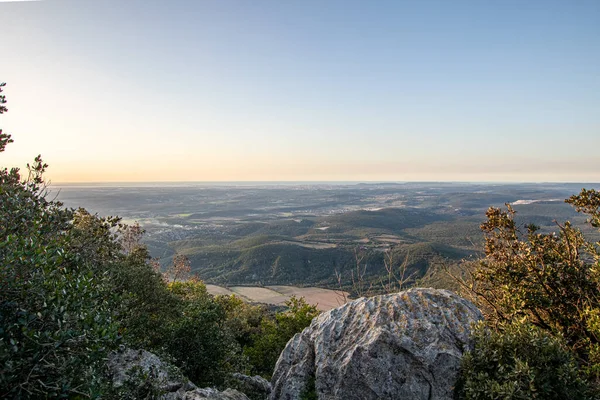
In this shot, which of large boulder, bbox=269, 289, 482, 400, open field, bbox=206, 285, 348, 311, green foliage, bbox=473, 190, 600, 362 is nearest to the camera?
large boulder, bbox=269, 289, 482, 400

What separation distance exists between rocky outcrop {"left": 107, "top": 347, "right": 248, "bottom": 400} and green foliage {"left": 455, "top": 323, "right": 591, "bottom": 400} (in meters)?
8.16

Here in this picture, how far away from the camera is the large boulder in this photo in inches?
405

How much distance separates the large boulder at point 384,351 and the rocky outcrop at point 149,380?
2770 mm

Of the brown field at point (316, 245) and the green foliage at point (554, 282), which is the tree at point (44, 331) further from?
the brown field at point (316, 245)

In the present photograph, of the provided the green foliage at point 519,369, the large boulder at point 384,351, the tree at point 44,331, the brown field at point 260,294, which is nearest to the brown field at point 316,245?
the brown field at point 260,294

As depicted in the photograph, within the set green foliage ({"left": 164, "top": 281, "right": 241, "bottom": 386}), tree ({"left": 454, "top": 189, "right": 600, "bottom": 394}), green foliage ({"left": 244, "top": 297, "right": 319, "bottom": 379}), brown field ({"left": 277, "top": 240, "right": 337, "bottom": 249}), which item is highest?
tree ({"left": 454, "top": 189, "right": 600, "bottom": 394})

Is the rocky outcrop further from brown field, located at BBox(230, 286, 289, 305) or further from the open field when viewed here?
brown field, located at BBox(230, 286, 289, 305)

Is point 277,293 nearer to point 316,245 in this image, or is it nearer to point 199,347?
point 316,245

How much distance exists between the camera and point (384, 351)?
1079cm

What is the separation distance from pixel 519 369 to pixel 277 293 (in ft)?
312

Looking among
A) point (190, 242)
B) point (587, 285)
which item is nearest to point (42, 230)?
point (587, 285)

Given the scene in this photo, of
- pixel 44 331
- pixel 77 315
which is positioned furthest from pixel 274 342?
pixel 44 331

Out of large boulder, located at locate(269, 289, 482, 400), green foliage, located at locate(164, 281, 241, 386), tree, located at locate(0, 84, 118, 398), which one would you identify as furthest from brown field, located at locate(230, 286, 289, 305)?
tree, located at locate(0, 84, 118, 398)

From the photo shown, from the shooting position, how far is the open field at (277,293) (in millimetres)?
87250
